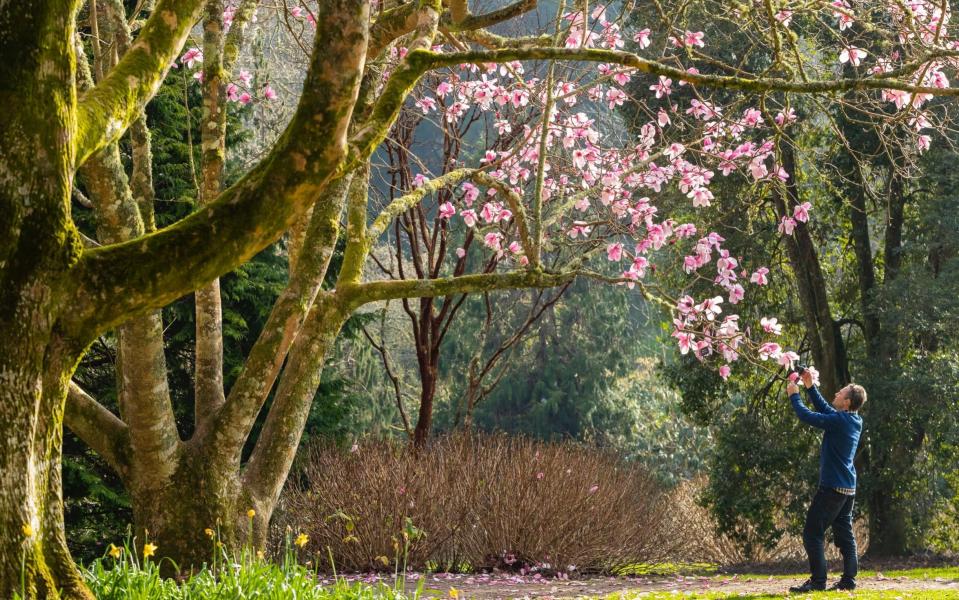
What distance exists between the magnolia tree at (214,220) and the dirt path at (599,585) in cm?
205

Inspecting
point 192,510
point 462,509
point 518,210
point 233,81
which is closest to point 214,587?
point 192,510

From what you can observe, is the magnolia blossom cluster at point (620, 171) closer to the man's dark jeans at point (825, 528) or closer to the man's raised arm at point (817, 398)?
the man's raised arm at point (817, 398)

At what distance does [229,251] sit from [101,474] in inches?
247

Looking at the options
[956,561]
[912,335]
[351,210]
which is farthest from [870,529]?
[351,210]

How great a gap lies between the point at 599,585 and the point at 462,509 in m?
1.31

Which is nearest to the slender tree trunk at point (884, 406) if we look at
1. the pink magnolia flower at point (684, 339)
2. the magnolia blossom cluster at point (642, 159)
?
the magnolia blossom cluster at point (642, 159)

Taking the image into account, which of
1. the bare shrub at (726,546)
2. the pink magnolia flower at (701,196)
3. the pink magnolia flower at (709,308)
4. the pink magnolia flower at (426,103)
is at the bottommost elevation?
the bare shrub at (726,546)

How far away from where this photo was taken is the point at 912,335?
1093cm

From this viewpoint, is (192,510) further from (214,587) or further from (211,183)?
(211,183)

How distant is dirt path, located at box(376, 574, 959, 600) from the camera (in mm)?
6691

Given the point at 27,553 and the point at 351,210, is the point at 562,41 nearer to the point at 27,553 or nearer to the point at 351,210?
the point at 351,210

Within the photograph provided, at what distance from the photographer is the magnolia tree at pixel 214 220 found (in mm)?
2801

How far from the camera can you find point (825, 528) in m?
6.05

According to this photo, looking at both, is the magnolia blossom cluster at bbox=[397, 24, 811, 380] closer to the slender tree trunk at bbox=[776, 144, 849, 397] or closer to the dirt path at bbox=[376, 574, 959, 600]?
the dirt path at bbox=[376, 574, 959, 600]
